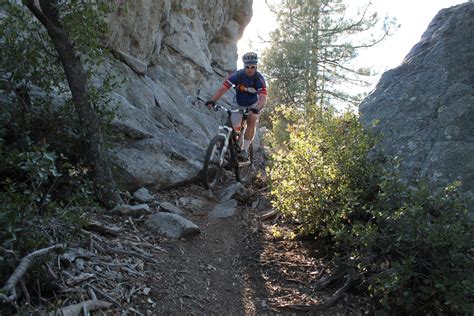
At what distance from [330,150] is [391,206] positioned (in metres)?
1.32

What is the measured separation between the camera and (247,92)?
798cm

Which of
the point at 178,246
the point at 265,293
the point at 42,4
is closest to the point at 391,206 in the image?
the point at 265,293

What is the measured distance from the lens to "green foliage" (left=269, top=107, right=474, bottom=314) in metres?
3.31

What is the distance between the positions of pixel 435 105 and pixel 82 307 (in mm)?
4781

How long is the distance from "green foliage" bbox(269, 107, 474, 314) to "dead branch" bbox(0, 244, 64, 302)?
2751 millimetres

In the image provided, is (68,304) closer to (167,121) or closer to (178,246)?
(178,246)

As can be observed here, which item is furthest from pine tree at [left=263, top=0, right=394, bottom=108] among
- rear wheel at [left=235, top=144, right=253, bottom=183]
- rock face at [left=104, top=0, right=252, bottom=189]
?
Result: rear wheel at [left=235, top=144, right=253, bottom=183]

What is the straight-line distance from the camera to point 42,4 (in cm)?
443

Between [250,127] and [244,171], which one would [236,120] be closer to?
[250,127]

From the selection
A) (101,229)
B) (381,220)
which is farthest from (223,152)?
(381,220)

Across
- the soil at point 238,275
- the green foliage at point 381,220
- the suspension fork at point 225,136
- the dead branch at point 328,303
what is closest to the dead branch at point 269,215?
the soil at point 238,275

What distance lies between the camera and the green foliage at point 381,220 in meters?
3.31

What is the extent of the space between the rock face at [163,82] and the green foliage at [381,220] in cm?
239

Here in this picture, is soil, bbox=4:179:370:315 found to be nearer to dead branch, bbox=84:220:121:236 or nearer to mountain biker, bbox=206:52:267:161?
dead branch, bbox=84:220:121:236
